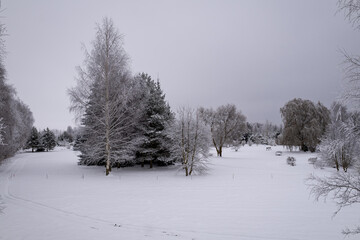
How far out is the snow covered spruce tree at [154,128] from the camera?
A: 19609 millimetres

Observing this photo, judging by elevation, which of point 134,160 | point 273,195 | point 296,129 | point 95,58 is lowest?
point 273,195

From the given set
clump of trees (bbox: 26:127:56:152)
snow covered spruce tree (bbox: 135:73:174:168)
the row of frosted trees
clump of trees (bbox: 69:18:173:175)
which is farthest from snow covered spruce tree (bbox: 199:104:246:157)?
clump of trees (bbox: 26:127:56:152)

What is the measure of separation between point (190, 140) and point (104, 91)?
30.6 feet

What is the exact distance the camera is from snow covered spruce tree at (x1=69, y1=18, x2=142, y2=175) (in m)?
16.3

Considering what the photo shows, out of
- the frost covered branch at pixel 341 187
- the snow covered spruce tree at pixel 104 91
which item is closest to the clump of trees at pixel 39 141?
the snow covered spruce tree at pixel 104 91

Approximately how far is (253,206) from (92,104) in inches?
564

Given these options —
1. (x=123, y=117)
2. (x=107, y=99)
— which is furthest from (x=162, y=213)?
(x=123, y=117)

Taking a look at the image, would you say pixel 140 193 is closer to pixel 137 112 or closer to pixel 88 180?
pixel 88 180

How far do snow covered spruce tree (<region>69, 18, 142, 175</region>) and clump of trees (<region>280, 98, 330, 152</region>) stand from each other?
2986 cm

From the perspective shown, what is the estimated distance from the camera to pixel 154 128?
65.5ft

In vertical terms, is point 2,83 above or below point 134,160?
above

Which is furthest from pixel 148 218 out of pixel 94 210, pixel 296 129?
pixel 296 129

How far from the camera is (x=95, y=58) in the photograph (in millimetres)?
16359

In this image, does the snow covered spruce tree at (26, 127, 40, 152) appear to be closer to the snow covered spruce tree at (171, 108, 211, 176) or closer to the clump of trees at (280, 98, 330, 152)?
the snow covered spruce tree at (171, 108, 211, 176)
